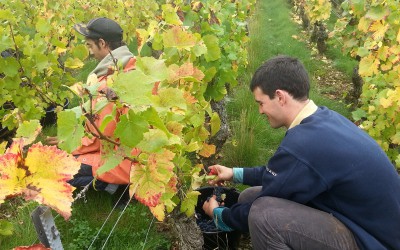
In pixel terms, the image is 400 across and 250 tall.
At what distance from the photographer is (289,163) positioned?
6.22 feet

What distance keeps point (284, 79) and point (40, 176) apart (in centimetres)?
147

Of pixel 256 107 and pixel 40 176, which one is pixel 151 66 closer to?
pixel 40 176

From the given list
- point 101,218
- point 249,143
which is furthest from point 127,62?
point 249,143

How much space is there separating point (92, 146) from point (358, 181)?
2.01 metres

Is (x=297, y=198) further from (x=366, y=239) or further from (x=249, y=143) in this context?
(x=249, y=143)

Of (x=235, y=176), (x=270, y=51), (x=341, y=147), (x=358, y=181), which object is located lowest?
(x=270, y=51)

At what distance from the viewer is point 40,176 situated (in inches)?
40.4

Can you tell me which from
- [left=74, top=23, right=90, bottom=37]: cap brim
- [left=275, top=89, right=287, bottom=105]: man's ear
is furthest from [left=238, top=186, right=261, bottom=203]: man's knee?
[left=74, top=23, right=90, bottom=37]: cap brim

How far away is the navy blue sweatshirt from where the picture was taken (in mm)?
1845

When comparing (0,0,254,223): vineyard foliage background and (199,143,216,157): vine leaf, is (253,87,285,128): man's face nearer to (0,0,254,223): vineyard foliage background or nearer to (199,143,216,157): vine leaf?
(0,0,254,223): vineyard foliage background

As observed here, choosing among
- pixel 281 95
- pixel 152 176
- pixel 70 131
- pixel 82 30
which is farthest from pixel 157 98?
pixel 82 30

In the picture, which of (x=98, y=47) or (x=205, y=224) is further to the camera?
(x=98, y=47)

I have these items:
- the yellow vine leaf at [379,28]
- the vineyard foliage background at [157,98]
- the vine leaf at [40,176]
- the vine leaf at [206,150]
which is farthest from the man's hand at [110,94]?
the yellow vine leaf at [379,28]

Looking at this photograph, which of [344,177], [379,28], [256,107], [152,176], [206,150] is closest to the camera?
[152,176]
